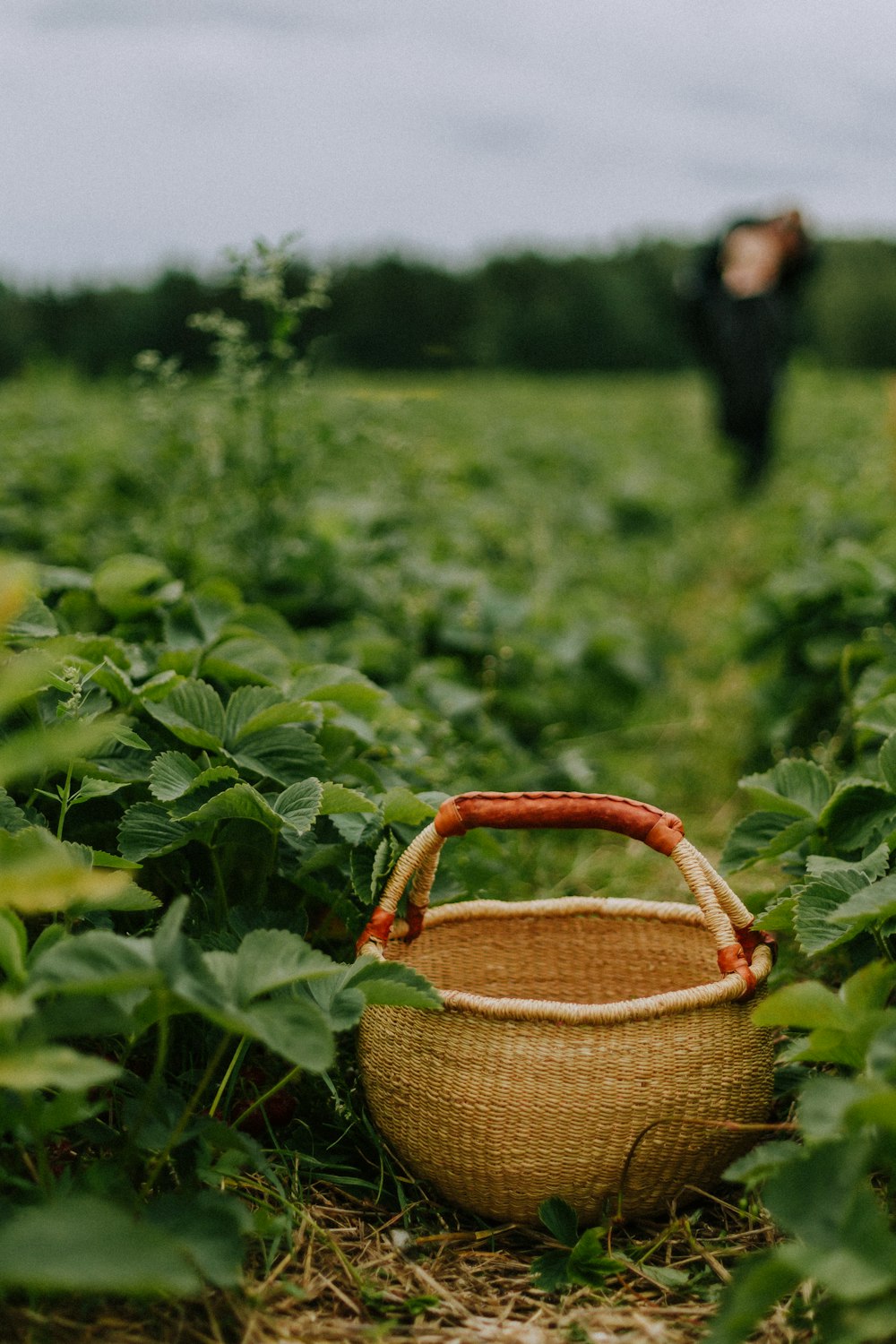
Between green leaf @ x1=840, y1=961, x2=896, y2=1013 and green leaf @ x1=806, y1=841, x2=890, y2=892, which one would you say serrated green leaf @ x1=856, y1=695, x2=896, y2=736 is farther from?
green leaf @ x1=840, y1=961, x2=896, y2=1013

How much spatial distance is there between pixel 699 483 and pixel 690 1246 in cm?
786

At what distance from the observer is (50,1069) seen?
1.05 metres

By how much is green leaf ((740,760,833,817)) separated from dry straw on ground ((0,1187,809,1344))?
0.60 m

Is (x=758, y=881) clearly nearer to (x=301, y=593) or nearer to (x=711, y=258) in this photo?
(x=301, y=593)

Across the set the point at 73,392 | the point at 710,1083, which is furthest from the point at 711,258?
the point at 710,1083

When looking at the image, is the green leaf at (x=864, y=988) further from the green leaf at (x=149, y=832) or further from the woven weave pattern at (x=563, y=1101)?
the green leaf at (x=149, y=832)

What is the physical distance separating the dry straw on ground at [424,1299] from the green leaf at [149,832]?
53 centimetres

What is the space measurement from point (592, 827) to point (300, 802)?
418 millimetres

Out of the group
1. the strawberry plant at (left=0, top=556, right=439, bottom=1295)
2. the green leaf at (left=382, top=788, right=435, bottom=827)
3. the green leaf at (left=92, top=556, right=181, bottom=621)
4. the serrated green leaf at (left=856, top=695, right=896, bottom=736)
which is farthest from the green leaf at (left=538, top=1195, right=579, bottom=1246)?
the green leaf at (left=92, top=556, right=181, bottom=621)

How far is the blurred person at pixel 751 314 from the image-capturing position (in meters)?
8.81

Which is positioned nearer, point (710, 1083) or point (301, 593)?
point (710, 1083)

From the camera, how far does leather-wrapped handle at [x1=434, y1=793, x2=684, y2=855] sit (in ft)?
5.48

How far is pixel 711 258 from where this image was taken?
9289 millimetres

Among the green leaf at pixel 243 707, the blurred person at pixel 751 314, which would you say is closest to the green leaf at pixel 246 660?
the green leaf at pixel 243 707
